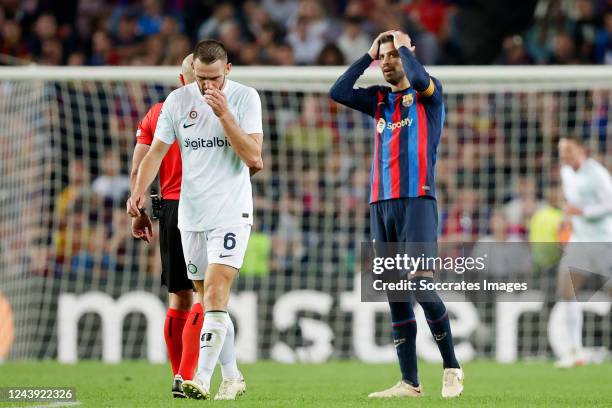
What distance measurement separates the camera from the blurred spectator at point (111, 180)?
44.9 feet

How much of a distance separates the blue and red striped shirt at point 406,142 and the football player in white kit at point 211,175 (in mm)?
990

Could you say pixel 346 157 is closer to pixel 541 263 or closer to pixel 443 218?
pixel 443 218

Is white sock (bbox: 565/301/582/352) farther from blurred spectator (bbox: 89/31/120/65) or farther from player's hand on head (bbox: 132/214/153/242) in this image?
blurred spectator (bbox: 89/31/120/65)

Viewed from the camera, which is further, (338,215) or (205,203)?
(338,215)

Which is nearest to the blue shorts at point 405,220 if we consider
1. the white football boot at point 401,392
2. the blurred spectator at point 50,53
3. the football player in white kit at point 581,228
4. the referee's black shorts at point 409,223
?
the referee's black shorts at point 409,223

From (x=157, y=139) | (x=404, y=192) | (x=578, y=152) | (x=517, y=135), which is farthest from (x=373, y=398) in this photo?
(x=517, y=135)

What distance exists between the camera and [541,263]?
1348 cm

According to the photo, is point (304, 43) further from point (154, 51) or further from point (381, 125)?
point (381, 125)

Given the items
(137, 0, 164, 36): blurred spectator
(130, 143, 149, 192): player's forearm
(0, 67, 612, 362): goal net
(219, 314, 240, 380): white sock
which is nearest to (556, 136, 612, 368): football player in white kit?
(0, 67, 612, 362): goal net

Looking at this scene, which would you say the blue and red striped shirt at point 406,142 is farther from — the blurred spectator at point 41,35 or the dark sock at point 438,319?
the blurred spectator at point 41,35

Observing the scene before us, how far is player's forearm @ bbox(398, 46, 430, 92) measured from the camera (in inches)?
287

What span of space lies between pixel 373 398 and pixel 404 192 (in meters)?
1.28

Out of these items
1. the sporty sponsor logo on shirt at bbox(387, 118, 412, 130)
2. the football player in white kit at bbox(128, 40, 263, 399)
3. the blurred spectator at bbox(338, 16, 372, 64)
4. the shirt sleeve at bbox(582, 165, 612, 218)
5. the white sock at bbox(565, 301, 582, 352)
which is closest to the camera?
the football player in white kit at bbox(128, 40, 263, 399)

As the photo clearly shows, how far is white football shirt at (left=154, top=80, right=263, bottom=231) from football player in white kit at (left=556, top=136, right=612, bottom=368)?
550 centimetres
